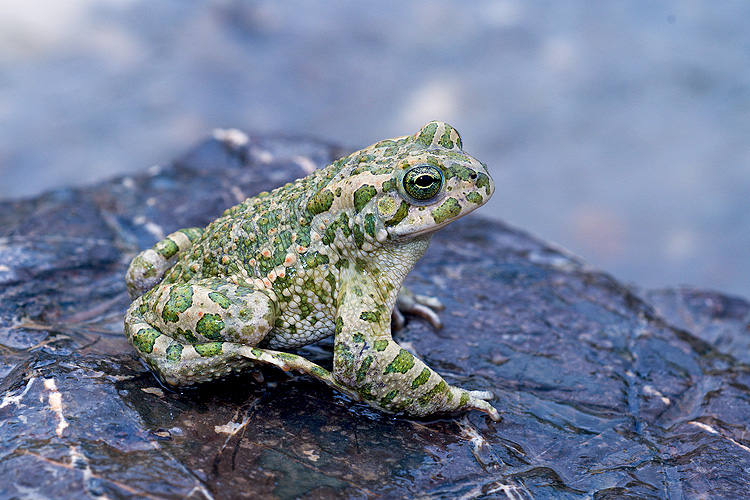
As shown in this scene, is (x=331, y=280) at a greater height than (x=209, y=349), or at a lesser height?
greater

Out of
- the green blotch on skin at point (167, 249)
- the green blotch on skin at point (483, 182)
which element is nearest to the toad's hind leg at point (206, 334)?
the green blotch on skin at point (167, 249)

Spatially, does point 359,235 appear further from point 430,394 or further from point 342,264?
point 430,394

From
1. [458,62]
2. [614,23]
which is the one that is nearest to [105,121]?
[458,62]

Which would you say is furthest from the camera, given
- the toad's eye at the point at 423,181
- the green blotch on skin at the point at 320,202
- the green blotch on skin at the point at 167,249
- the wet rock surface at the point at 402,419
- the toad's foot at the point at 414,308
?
the toad's foot at the point at 414,308

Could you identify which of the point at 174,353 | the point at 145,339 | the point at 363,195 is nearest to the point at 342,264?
the point at 363,195

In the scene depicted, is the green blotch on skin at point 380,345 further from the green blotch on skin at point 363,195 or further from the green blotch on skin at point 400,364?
the green blotch on skin at point 363,195

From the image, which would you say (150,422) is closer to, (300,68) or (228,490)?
(228,490)
